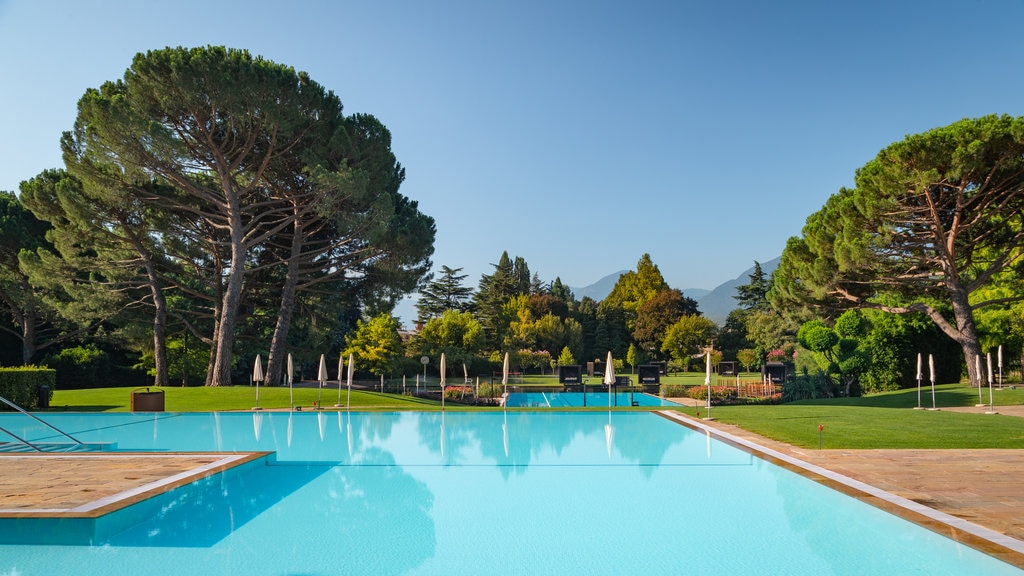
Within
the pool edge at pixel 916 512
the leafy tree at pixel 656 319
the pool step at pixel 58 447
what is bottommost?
the pool step at pixel 58 447

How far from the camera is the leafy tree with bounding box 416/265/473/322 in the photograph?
59.8m

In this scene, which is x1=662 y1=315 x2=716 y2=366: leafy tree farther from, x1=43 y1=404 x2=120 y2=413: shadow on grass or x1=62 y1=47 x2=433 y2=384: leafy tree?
x1=43 y1=404 x2=120 y2=413: shadow on grass

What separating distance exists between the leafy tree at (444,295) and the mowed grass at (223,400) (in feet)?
129

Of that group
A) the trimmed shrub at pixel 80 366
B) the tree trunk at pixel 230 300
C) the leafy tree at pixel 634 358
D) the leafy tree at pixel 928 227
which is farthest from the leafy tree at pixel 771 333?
the trimmed shrub at pixel 80 366

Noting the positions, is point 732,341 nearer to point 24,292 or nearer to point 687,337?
point 687,337

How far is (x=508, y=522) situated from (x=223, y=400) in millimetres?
15338

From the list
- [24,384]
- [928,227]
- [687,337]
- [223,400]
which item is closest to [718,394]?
[928,227]

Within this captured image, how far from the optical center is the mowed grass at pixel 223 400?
16938 millimetres

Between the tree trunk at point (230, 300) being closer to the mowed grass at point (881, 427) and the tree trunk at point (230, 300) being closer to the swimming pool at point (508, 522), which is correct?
the swimming pool at point (508, 522)

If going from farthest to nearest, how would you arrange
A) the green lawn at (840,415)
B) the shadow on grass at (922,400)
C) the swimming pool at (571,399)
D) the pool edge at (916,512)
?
the swimming pool at (571,399) < the shadow on grass at (922,400) < the green lawn at (840,415) < the pool edge at (916,512)

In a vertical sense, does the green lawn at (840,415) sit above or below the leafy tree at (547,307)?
below

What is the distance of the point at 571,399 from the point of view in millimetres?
25281

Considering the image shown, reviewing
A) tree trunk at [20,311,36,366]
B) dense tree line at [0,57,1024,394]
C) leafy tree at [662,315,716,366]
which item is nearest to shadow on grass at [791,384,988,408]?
dense tree line at [0,57,1024,394]

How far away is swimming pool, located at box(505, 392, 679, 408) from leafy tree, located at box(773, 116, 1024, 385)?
790 centimetres
